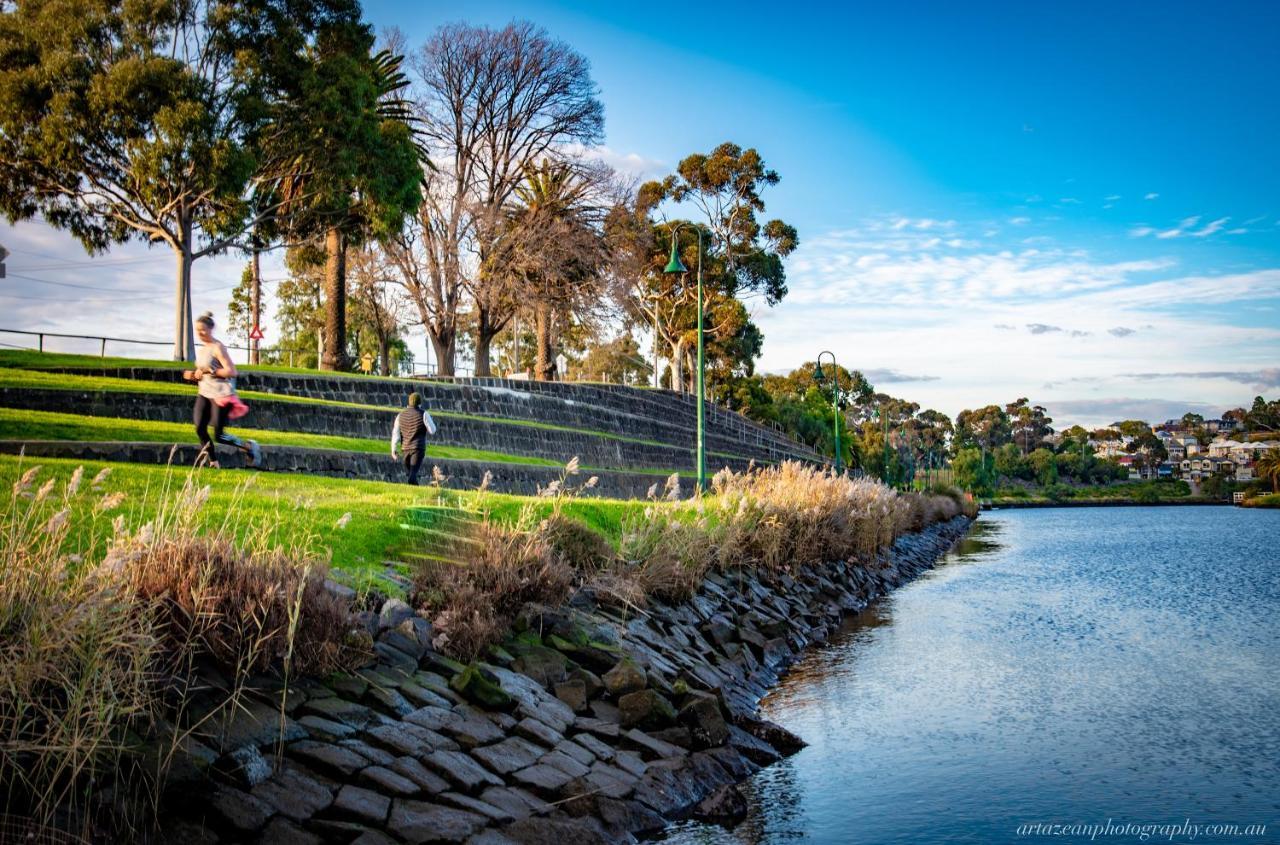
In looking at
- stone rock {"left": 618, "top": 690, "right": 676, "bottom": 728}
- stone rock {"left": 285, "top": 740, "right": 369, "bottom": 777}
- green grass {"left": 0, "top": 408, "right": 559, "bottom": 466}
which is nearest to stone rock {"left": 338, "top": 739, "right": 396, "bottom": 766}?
stone rock {"left": 285, "top": 740, "right": 369, "bottom": 777}

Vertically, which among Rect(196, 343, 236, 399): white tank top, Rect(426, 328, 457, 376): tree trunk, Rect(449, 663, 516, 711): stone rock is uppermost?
Rect(426, 328, 457, 376): tree trunk

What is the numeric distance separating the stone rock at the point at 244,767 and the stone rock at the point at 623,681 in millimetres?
4016

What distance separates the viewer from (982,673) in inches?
581

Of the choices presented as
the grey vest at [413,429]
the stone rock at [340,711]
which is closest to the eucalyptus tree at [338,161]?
the grey vest at [413,429]

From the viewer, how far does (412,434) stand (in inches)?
742

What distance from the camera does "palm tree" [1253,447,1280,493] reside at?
10375 cm

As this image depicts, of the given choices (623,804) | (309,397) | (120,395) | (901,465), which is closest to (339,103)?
(309,397)

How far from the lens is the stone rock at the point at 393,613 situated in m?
8.77

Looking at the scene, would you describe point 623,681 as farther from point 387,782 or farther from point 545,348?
point 545,348

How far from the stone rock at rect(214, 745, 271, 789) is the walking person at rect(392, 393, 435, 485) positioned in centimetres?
1229

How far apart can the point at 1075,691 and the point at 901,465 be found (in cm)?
8648

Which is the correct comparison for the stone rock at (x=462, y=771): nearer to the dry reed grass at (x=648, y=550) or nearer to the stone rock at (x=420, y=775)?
the stone rock at (x=420, y=775)

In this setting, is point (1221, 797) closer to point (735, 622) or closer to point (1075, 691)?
point (1075, 691)

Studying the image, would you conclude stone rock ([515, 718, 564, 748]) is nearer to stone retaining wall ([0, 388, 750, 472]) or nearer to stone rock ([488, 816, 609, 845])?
stone rock ([488, 816, 609, 845])
